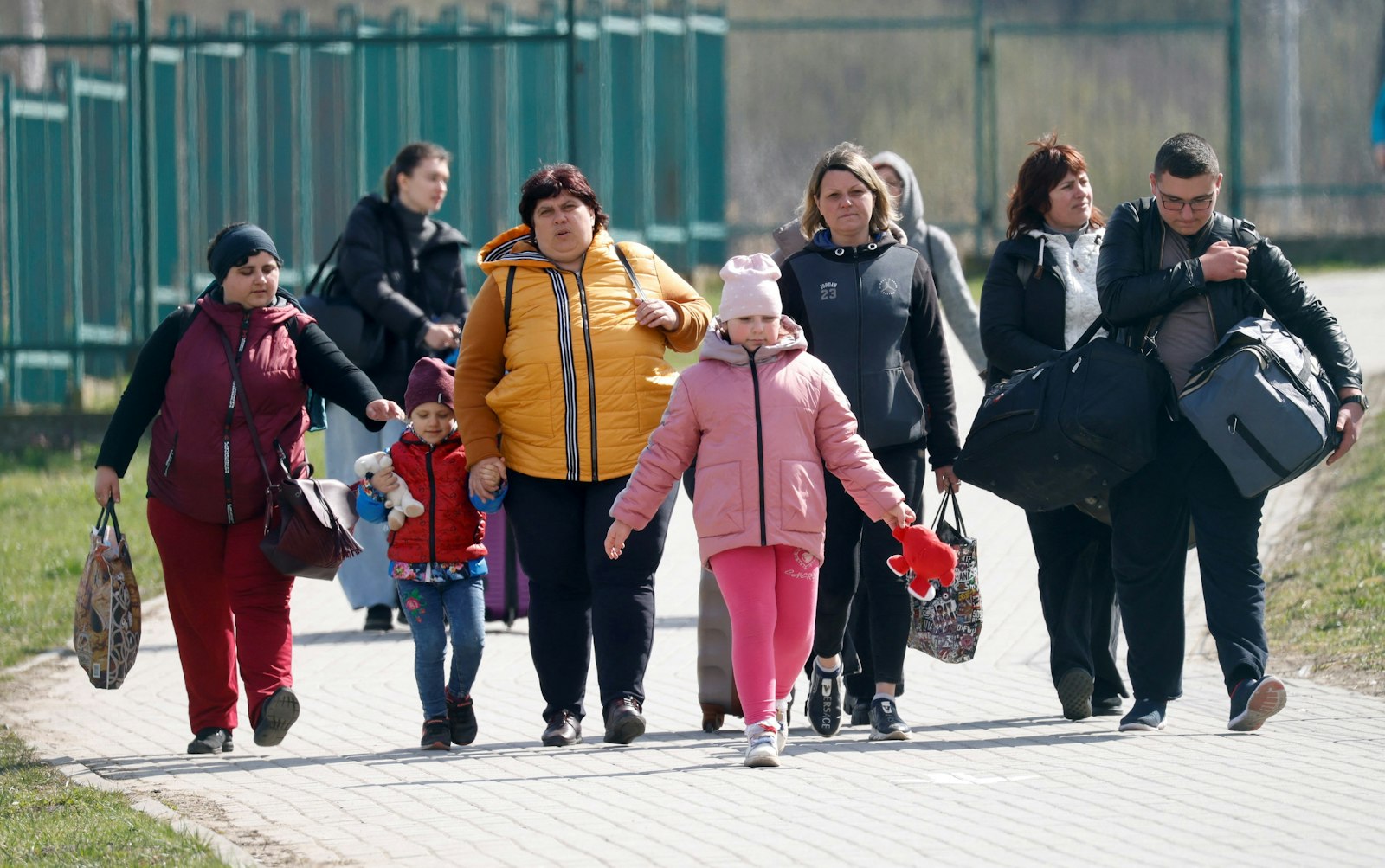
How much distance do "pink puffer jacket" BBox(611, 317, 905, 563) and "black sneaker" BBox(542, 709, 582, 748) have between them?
0.79 m

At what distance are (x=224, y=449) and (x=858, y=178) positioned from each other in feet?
6.91

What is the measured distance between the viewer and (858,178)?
6.71 meters

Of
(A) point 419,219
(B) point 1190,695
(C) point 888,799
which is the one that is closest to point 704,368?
(C) point 888,799

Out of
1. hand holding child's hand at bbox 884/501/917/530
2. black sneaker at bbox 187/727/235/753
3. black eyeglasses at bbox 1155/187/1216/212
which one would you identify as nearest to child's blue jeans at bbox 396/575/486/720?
black sneaker at bbox 187/727/235/753

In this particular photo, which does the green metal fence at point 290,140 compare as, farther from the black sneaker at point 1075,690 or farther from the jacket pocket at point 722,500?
the jacket pocket at point 722,500

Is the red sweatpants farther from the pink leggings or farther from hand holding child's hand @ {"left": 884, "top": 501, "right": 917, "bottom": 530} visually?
hand holding child's hand @ {"left": 884, "top": 501, "right": 917, "bottom": 530}

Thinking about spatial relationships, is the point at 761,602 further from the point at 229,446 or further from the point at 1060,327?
the point at 229,446

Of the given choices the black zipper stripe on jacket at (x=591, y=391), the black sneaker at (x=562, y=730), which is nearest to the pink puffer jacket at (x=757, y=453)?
the black zipper stripe on jacket at (x=591, y=391)

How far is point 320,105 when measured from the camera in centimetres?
1555

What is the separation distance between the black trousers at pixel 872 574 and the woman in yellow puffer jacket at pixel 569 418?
522 mm

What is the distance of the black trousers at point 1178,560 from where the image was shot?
6.50 meters

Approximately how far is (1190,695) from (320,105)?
382 inches

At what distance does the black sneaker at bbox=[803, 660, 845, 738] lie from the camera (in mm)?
6727

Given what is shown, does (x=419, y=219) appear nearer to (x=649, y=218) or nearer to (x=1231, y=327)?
(x=1231, y=327)
